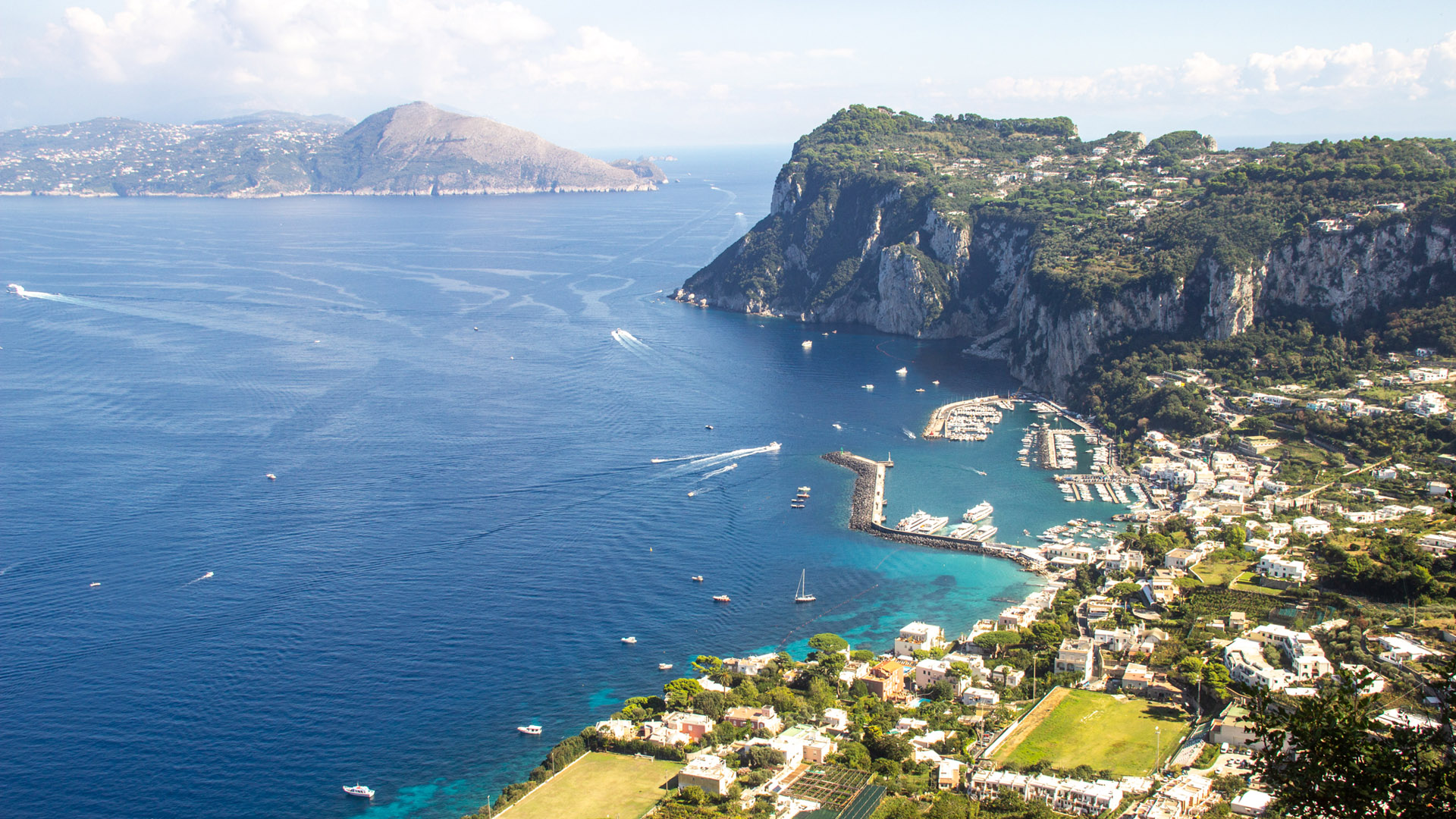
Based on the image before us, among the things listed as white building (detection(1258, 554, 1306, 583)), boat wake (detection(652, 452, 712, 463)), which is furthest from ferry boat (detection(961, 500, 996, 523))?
boat wake (detection(652, 452, 712, 463))

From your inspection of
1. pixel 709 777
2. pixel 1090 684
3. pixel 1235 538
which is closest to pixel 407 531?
pixel 709 777

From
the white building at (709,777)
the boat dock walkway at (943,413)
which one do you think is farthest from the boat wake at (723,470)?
the white building at (709,777)

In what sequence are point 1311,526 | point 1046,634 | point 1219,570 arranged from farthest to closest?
1. point 1311,526
2. point 1219,570
3. point 1046,634

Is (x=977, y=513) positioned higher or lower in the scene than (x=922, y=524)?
higher

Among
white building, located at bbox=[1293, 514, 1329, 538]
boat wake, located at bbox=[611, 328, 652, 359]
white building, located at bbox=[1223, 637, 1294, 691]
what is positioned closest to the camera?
white building, located at bbox=[1223, 637, 1294, 691]

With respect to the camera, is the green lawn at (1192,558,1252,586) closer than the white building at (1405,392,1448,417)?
Yes

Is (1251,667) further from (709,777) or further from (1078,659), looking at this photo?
(709,777)

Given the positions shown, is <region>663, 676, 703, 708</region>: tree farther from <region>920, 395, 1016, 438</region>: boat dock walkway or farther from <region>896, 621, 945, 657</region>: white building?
<region>920, 395, 1016, 438</region>: boat dock walkway

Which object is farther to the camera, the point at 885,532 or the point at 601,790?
the point at 885,532
